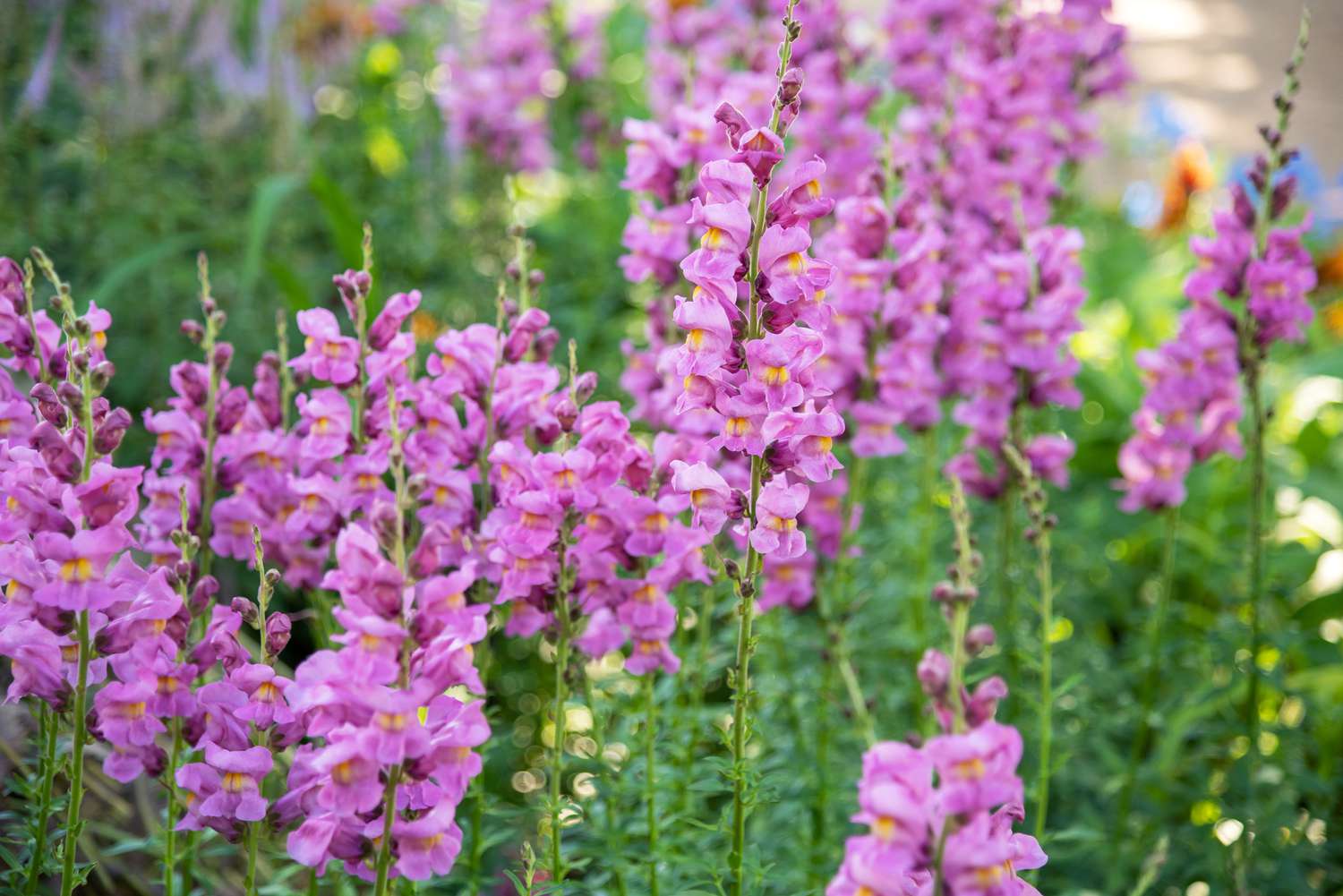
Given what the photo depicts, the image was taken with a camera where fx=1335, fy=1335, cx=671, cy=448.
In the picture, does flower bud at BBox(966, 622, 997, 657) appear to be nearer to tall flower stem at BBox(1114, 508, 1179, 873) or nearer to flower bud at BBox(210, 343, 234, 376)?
flower bud at BBox(210, 343, 234, 376)

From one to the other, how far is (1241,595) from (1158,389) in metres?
0.60

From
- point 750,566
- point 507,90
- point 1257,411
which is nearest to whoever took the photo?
point 750,566

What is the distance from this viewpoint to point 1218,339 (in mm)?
3143

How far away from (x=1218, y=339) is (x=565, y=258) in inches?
147

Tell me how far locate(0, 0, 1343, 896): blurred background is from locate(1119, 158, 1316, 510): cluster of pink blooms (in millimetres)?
460

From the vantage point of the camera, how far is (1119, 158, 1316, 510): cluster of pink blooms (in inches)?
120

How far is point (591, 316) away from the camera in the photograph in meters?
5.34

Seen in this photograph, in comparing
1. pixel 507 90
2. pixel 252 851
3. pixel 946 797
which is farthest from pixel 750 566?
pixel 507 90

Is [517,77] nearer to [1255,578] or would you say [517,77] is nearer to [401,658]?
[1255,578]

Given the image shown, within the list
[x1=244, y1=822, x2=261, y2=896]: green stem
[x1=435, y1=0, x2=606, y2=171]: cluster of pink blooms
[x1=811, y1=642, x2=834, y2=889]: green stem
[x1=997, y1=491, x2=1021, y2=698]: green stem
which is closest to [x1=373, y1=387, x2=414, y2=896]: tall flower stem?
[x1=244, y1=822, x2=261, y2=896]: green stem

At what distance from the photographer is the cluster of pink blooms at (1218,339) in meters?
3.06

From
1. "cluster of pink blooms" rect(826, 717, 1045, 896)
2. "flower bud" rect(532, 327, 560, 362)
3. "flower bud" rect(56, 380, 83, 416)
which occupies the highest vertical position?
"flower bud" rect(532, 327, 560, 362)

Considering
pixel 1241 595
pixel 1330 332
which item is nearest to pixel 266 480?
pixel 1241 595

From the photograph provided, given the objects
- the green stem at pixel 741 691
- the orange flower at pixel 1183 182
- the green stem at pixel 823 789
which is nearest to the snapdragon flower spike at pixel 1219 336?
the green stem at pixel 823 789
